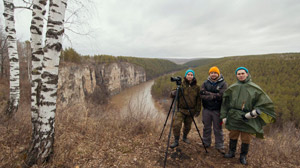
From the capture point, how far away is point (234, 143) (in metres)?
2.61

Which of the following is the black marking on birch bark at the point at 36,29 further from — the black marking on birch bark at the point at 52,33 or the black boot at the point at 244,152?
the black boot at the point at 244,152

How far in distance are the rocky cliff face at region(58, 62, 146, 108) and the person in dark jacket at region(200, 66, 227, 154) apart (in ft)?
15.8

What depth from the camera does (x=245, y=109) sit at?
2320 mm

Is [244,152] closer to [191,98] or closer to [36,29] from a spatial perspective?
[191,98]

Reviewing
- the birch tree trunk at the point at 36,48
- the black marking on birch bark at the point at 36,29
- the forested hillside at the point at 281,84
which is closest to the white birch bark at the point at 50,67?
the birch tree trunk at the point at 36,48

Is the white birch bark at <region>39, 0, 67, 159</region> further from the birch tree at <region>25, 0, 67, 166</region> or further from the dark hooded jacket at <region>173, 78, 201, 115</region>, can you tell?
the dark hooded jacket at <region>173, 78, 201, 115</region>

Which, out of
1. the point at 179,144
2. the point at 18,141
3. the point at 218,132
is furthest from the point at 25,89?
the point at 218,132

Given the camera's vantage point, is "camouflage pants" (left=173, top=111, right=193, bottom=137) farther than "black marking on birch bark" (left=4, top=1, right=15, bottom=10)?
No

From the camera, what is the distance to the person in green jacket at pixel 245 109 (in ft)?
7.12

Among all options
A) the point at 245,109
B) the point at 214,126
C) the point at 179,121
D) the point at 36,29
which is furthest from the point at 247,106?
the point at 36,29

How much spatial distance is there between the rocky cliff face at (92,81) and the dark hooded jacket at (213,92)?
482cm

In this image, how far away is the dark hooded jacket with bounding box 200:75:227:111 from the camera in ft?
8.55

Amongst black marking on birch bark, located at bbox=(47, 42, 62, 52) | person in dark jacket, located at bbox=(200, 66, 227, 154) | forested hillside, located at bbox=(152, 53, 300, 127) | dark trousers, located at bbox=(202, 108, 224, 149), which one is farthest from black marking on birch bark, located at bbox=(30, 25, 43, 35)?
forested hillside, located at bbox=(152, 53, 300, 127)

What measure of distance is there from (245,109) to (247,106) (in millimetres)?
66
